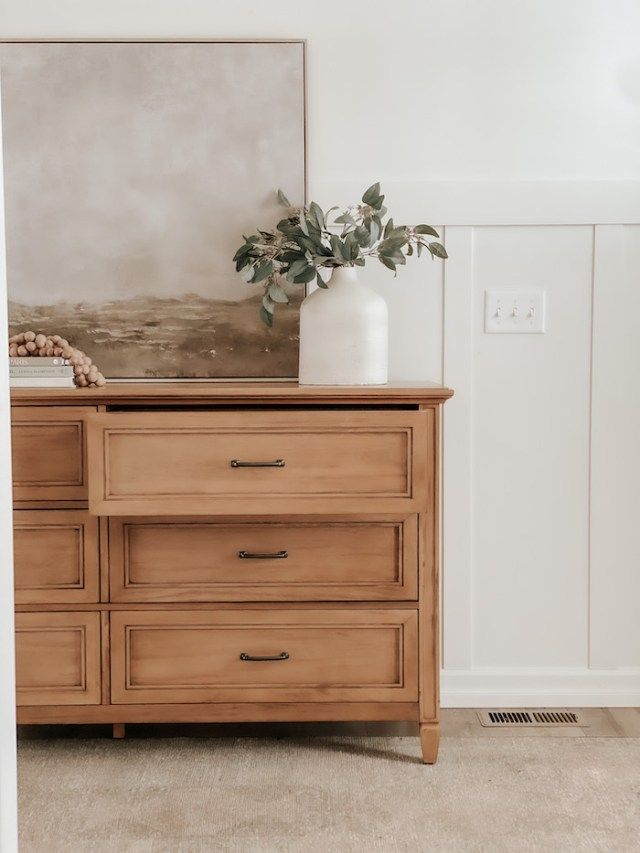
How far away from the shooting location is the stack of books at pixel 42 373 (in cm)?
199

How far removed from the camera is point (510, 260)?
7.72ft

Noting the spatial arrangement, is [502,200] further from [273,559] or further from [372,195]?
[273,559]

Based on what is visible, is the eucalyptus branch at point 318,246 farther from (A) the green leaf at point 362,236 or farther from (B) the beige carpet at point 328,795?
(B) the beige carpet at point 328,795

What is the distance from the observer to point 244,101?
2.30 m

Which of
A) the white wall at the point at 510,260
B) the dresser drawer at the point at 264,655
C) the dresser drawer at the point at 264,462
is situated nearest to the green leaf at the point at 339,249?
the white wall at the point at 510,260

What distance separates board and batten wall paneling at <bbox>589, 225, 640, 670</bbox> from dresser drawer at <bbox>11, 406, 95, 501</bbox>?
1.36 m

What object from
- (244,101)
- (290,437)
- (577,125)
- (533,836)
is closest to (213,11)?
(244,101)

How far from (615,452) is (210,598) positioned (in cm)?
118

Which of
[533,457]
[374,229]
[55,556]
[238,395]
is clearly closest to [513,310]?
[533,457]

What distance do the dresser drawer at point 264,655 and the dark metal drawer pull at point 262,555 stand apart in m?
0.12

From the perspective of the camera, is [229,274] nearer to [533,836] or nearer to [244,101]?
[244,101]

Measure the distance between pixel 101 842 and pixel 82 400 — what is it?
2.96ft

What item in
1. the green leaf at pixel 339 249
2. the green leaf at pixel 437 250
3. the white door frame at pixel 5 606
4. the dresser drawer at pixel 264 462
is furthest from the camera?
the green leaf at pixel 437 250

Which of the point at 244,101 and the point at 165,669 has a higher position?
the point at 244,101
